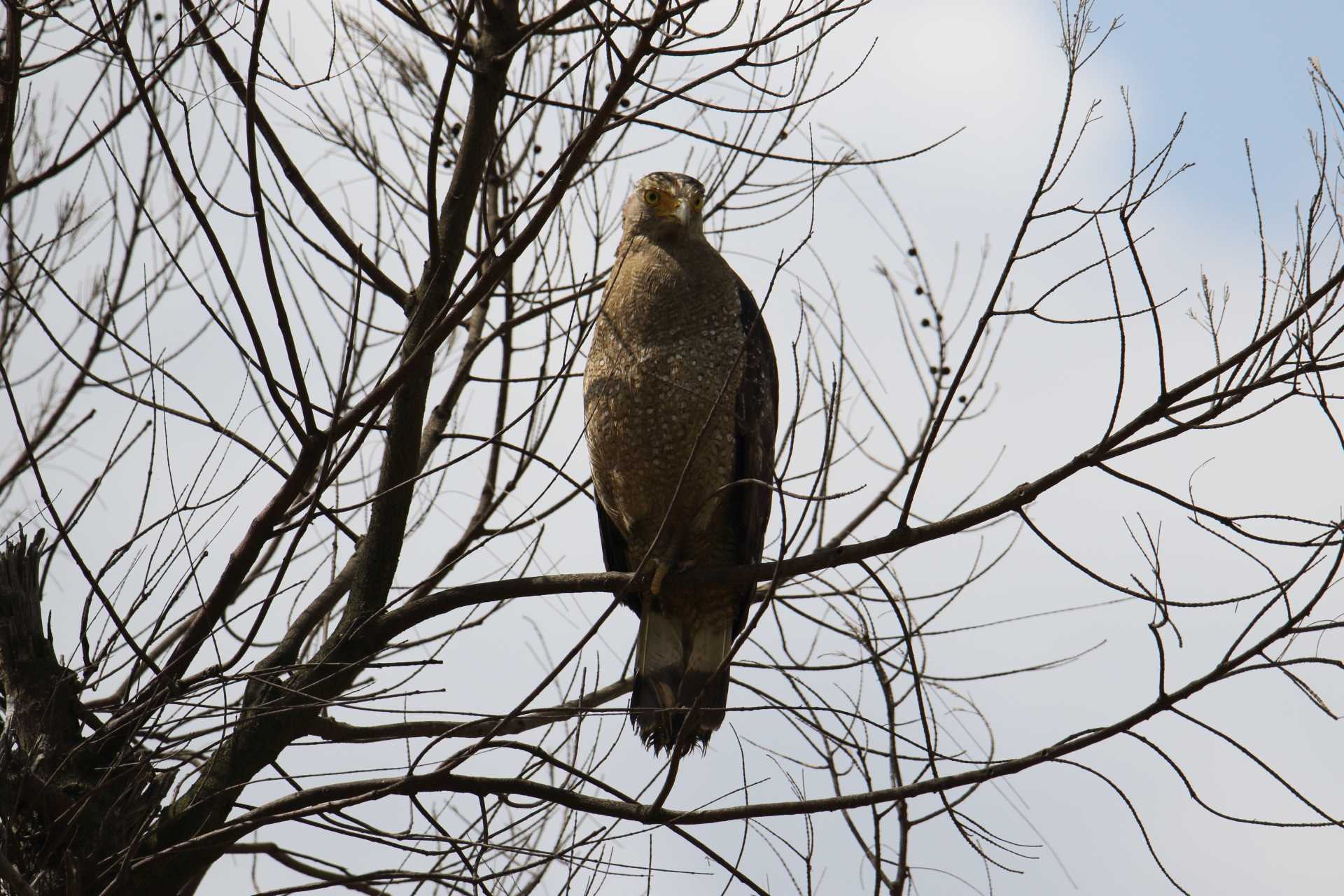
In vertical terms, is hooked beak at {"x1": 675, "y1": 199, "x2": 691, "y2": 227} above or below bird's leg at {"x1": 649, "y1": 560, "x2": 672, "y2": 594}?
above

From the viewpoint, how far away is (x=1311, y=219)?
2.75m

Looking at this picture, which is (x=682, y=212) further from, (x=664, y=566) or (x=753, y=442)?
(x=664, y=566)

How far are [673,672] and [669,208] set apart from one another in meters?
1.68

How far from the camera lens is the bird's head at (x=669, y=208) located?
4500 mm

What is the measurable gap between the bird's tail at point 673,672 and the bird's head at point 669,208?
53.5 inches

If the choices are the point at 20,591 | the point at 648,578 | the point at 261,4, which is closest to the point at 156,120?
the point at 261,4

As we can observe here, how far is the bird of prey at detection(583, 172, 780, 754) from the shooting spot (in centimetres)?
414

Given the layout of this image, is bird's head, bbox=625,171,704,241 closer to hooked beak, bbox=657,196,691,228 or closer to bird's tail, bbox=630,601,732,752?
hooked beak, bbox=657,196,691,228

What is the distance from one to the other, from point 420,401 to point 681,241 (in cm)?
152

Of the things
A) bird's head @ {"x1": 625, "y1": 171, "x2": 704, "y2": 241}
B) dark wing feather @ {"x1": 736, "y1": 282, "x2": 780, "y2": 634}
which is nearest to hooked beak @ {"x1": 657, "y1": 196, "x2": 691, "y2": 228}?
bird's head @ {"x1": 625, "y1": 171, "x2": 704, "y2": 241}

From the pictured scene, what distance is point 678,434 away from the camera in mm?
4121

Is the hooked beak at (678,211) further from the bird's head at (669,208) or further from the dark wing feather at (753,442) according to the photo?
the dark wing feather at (753,442)

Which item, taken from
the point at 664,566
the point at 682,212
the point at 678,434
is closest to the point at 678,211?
the point at 682,212

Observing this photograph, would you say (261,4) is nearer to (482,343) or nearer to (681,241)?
(482,343)
